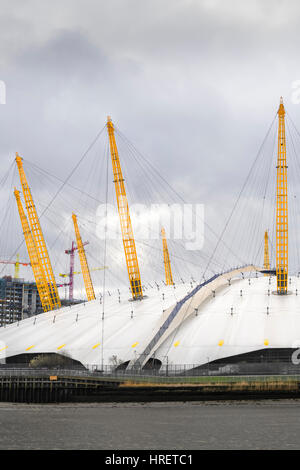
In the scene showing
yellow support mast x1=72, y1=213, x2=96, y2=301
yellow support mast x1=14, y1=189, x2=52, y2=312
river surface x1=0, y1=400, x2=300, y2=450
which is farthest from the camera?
yellow support mast x1=72, y1=213, x2=96, y2=301

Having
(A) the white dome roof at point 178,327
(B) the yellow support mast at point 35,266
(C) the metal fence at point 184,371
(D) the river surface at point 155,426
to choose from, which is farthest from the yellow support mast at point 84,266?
(D) the river surface at point 155,426

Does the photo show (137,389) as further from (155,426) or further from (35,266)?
(35,266)

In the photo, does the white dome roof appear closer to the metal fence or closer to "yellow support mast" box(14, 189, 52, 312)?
the metal fence

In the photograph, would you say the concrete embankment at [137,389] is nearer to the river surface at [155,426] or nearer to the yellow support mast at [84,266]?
the river surface at [155,426]

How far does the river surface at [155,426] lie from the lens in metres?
51.2

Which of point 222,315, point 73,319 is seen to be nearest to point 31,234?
point 73,319

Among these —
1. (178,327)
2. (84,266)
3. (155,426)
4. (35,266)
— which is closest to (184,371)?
(178,327)

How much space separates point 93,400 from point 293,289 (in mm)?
45277

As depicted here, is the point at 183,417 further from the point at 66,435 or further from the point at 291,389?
the point at 291,389

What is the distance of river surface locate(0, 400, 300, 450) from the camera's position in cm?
5119

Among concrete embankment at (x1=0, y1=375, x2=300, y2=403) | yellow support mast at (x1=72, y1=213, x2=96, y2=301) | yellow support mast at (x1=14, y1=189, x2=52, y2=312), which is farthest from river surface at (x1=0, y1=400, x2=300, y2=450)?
yellow support mast at (x1=72, y1=213, x2=96, y2=301)

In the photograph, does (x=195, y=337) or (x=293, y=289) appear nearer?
(x=195, y=337)

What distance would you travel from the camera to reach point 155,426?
202ft

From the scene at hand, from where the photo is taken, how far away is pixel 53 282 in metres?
154
